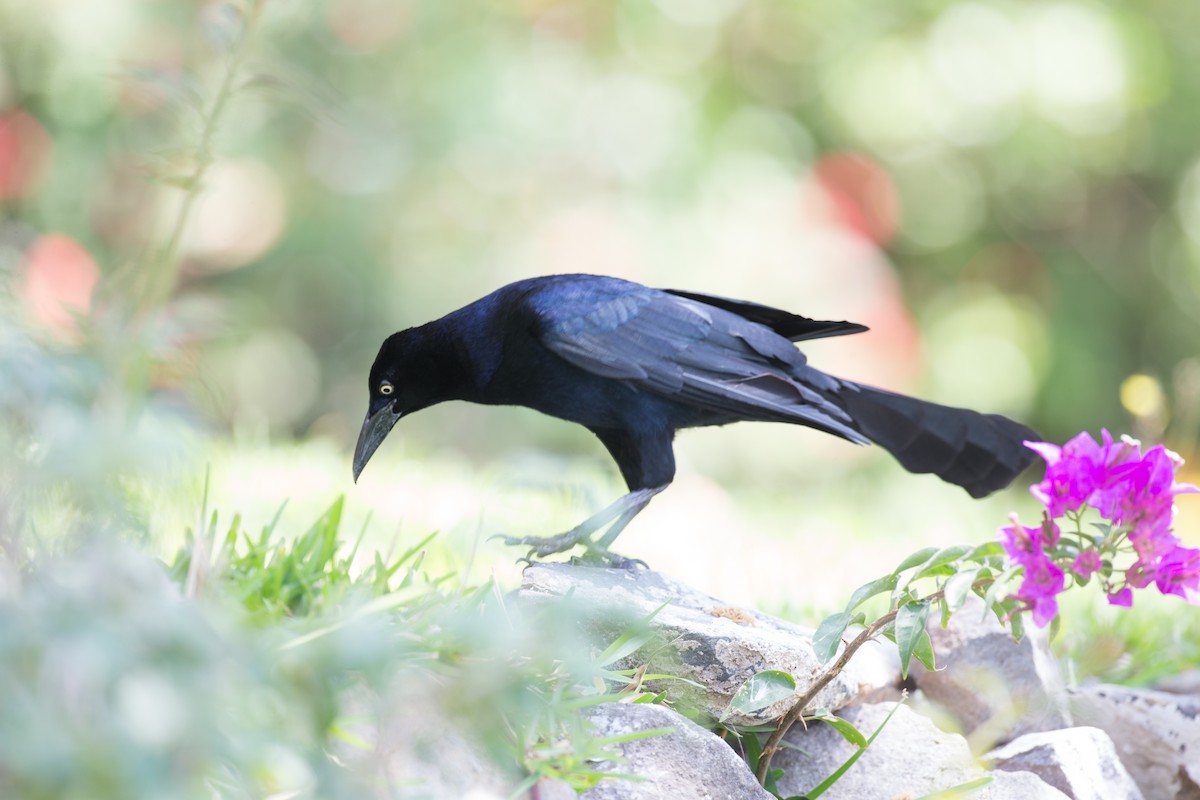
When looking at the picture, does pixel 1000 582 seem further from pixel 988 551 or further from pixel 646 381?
pixel 646 381

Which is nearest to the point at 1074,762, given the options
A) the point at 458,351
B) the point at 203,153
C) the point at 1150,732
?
the point at 1150,732

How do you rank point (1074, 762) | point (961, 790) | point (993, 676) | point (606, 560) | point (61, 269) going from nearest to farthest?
point (961, 790)
point (1074, 762)
point (993, 676)
point (606, 560)
point (61, 269)

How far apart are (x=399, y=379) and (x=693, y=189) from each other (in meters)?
3.81

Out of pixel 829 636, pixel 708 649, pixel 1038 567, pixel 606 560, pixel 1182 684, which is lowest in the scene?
pixel 1182 684

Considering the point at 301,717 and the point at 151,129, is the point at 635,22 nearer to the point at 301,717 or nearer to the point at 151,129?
the point at 151,129

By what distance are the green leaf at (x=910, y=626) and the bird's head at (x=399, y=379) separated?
5.16ft

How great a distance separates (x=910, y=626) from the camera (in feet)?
6.25

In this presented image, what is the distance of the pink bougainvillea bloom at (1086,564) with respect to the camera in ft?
5.60

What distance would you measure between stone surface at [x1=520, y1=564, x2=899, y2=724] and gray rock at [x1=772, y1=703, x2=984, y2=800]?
0.08 m

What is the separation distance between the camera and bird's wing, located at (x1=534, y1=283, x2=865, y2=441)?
2.99 meters

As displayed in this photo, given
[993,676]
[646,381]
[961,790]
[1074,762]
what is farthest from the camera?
[646,381]

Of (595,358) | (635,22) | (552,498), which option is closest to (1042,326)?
(635,22)

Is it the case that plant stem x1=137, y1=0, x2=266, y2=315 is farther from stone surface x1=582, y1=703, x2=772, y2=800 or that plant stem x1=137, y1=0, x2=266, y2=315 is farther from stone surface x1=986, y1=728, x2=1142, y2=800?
stone surface x1=986, y1=728, x2=1142, y2=800

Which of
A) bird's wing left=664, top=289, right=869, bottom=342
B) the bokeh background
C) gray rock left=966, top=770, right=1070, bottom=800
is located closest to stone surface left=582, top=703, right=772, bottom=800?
gray rock left=966, top=770, right=1070, bottom=800
